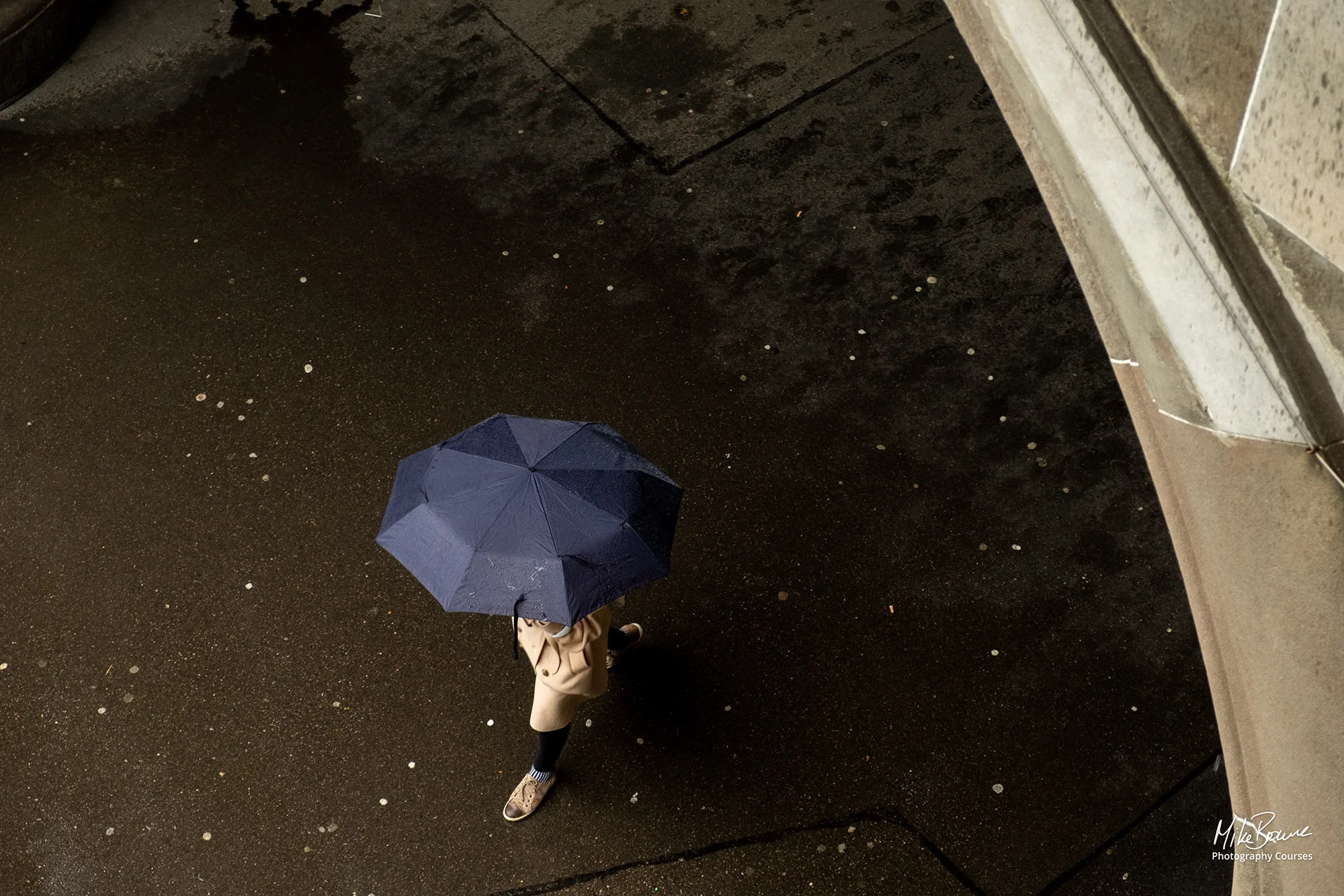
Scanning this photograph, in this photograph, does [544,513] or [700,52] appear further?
[700,52]

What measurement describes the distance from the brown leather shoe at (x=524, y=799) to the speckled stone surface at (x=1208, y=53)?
3.22m

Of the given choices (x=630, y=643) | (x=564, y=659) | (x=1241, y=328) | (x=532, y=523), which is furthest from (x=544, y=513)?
(x=1241, y=328)

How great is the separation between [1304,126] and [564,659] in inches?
105

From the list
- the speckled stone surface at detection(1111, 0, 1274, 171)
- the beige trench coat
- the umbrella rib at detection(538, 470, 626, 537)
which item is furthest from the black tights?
the speckled stone surface at detection(1111, 0, 1274, 171)

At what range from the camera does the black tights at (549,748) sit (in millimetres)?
4090

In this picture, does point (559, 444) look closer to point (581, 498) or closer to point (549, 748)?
point (581, 498)

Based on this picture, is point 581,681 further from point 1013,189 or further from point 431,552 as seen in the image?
point 1013,189

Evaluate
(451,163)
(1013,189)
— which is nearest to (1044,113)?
Answer: (1013,189)

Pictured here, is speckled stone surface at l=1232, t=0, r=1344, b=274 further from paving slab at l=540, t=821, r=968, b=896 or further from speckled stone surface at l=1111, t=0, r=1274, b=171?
paving slab at l=540, t=821, r=968, b=896

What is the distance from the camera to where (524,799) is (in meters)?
4.33

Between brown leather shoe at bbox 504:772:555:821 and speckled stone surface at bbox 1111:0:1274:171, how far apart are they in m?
3.22

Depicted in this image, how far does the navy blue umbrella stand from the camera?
132 inches

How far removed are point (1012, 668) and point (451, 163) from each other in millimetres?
4441

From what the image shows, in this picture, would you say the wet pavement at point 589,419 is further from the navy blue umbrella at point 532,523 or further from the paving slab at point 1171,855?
the navy blue umbrella at point 532,523
